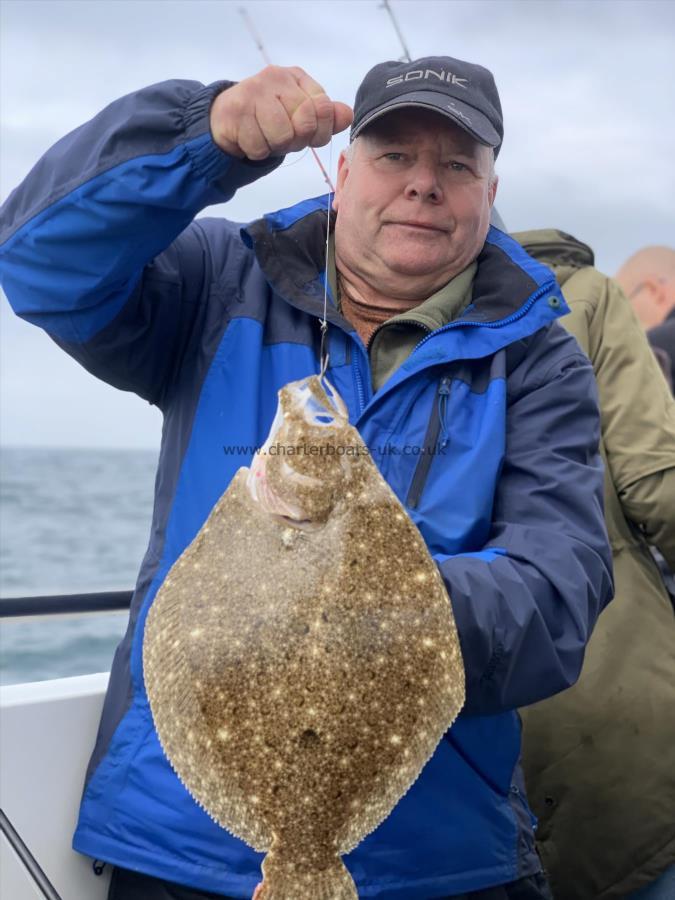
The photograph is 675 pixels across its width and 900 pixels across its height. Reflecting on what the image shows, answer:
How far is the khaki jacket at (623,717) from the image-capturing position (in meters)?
2.93

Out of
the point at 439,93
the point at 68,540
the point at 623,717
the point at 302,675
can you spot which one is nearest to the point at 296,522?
the point at 302,675

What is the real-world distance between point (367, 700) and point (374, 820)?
0.22m

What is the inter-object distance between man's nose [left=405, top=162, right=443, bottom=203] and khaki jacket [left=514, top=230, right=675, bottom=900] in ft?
3.75

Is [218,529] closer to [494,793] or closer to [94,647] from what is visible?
[494,793]

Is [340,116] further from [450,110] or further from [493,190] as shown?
[493,190]

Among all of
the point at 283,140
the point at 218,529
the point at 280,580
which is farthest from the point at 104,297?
the point at 280,580

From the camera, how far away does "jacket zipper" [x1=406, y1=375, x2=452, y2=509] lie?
2115mm

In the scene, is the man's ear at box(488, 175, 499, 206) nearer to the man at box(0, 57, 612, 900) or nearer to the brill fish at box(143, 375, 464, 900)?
the man at box(0, 57, 612, 900)

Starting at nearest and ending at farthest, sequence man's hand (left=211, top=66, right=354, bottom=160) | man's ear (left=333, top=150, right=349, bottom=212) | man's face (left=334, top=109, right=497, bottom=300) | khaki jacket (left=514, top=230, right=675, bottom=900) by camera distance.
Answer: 1. man's hand (left=211, top=66, right=354, bottom=160)
2. man's face (left=334, top=109, right=497, bottom=300)
3. man's ear (left=333, top=150, right=349, bottom=212)
4. khaki jacket (left=514, top=230, right=675, bottom=900)

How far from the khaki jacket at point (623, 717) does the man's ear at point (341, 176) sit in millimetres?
1162

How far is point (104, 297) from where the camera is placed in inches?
82.4

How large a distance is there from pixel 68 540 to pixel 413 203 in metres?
25.2

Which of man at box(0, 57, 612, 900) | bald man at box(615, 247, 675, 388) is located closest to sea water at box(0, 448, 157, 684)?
man at box(0, 57, 612, 900)

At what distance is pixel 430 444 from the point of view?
215 cm
